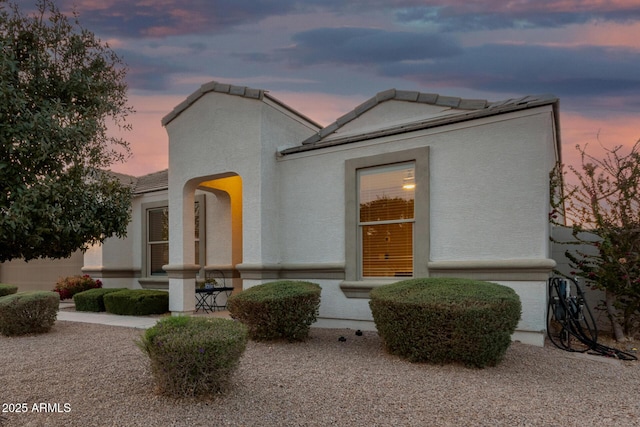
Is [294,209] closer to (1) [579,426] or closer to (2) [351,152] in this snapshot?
(2) [351,152]

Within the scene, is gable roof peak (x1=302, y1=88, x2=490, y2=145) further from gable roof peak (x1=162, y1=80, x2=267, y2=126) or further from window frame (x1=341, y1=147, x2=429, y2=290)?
gable roof peak (x1=162, y1=80, x2=267, y2=126)

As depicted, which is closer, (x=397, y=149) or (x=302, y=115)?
(x=397, y=149)

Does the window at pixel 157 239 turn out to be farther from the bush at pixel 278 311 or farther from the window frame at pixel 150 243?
the bush at pixel 278 311

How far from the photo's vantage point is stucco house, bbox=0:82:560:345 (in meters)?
6.51

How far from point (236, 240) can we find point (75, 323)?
166 inches

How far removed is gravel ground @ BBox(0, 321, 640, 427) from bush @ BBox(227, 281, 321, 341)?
0.25m

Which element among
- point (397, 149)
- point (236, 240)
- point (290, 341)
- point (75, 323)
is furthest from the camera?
point (236, 240)

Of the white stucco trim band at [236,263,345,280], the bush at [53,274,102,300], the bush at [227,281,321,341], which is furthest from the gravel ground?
the bush at [53,274,102,300]

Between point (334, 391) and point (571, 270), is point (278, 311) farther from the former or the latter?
point (571, 270)

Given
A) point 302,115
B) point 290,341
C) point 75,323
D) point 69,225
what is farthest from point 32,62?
point 75,323

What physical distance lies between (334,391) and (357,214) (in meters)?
4.10

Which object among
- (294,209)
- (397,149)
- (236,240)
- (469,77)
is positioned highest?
(469,77)

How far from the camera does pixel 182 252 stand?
953 centimetres

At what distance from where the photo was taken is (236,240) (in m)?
11.4
